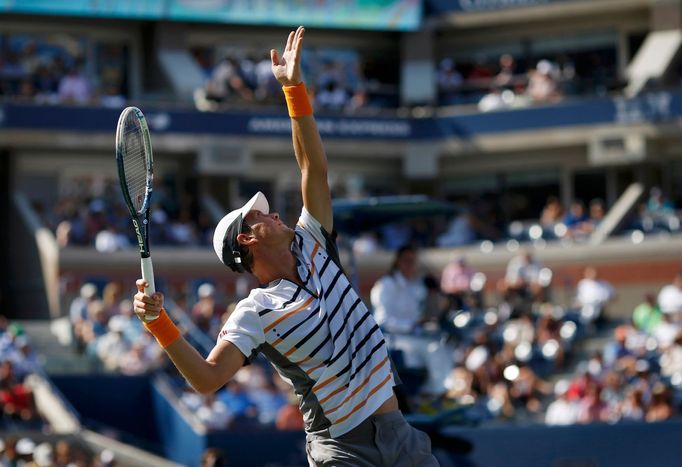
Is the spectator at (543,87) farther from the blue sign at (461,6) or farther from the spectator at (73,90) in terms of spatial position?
the spectator at (73,90)

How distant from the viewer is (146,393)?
18438mm

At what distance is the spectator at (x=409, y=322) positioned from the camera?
507 inches

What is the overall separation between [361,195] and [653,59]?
6.43m

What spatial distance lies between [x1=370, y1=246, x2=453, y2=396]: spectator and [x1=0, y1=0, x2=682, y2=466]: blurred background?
0.11 feet

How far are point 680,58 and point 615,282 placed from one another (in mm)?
5871

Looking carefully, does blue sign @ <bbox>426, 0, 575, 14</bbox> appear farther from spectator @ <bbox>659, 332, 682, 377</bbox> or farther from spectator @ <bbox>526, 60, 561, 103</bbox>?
spectator @ <bbox>659, 332, 682, 377</bbox>

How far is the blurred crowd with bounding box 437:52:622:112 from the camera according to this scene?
28.5 metres

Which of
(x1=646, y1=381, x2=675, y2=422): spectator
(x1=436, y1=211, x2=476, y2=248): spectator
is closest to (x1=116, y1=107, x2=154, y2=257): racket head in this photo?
(x1=646, y1=381, x2=675, y2=422): spectator

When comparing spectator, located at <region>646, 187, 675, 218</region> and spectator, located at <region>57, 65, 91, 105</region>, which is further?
spectator, located at <region>57, 65, 91, 105</region>

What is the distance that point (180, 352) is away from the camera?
207 inches

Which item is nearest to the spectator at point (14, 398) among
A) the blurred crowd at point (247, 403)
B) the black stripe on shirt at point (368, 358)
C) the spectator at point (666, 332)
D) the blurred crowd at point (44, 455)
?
the blurred crowd at point (44, 455)

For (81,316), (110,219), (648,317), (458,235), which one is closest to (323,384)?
(81,316)

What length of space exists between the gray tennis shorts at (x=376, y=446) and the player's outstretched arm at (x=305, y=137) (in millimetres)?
826

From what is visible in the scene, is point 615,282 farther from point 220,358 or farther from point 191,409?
point 220,358
